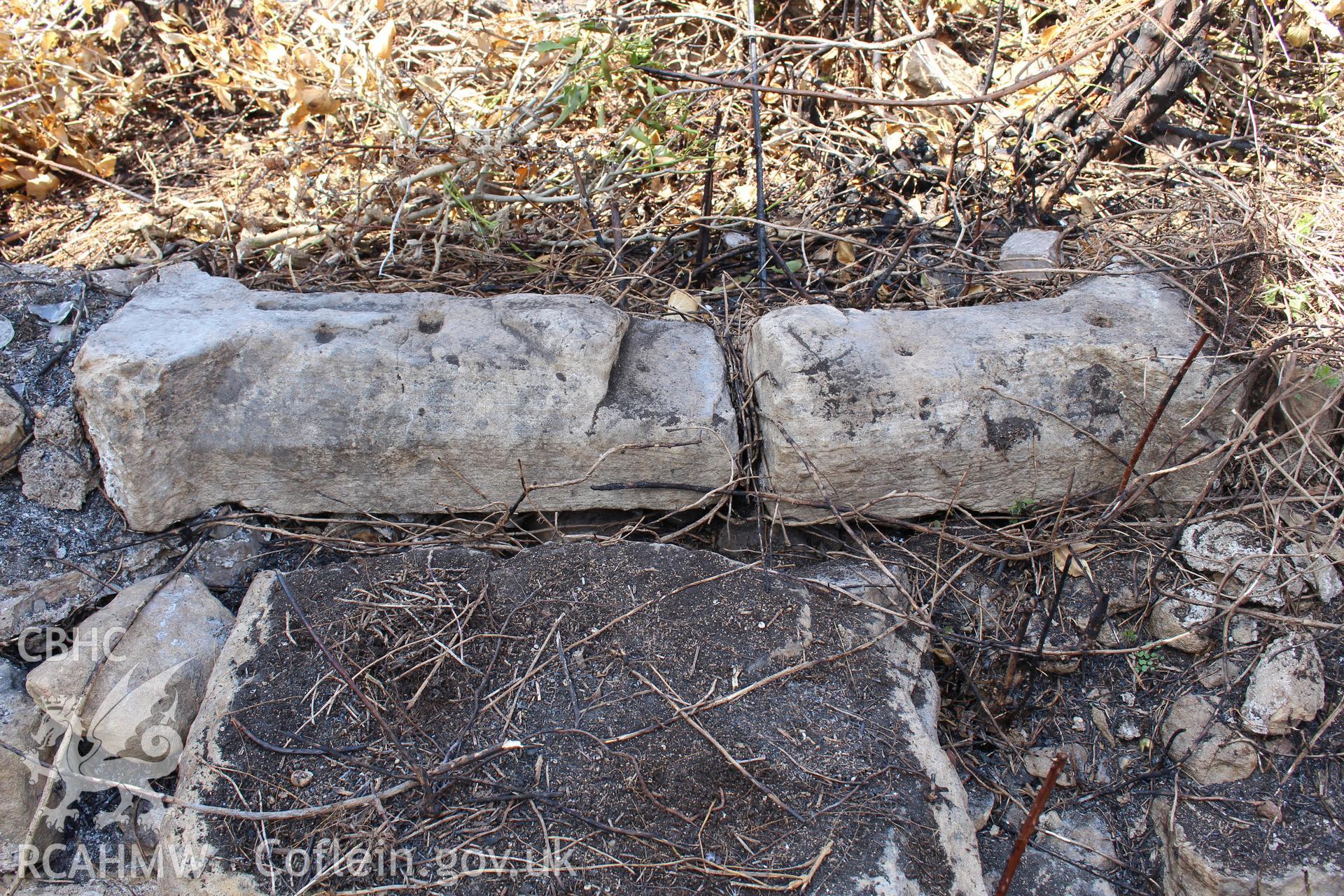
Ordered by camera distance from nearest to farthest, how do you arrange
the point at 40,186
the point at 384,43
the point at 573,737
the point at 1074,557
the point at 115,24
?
the point at 573,737 < the point at 1074,557 < the point at 384,43 < the point at 40,186 < the point at 115,24

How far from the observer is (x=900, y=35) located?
12.3 ft

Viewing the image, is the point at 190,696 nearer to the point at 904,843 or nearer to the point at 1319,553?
the point at 904,843

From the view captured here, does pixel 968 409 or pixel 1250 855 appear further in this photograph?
pixel 968 409

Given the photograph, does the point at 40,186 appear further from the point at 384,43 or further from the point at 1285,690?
the point at 1285,690

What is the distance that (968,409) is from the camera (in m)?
2.22

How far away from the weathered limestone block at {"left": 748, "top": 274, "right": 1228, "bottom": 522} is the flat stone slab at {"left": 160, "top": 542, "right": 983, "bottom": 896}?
30 centimetres

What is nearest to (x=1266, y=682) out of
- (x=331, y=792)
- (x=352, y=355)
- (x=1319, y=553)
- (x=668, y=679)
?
(x=1319, y=553)

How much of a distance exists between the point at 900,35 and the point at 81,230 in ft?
11.1

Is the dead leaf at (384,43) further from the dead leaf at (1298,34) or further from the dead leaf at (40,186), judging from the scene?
the dead leaf at (1298,34)

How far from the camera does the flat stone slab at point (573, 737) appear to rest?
5.22ft

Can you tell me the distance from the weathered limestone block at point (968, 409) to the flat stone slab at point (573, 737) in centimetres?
30

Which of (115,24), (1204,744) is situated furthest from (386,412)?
(115,24)

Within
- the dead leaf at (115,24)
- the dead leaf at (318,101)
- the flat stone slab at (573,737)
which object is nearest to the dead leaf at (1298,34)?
the flat stone slab at (573,737)

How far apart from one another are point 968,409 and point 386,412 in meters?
1.46
